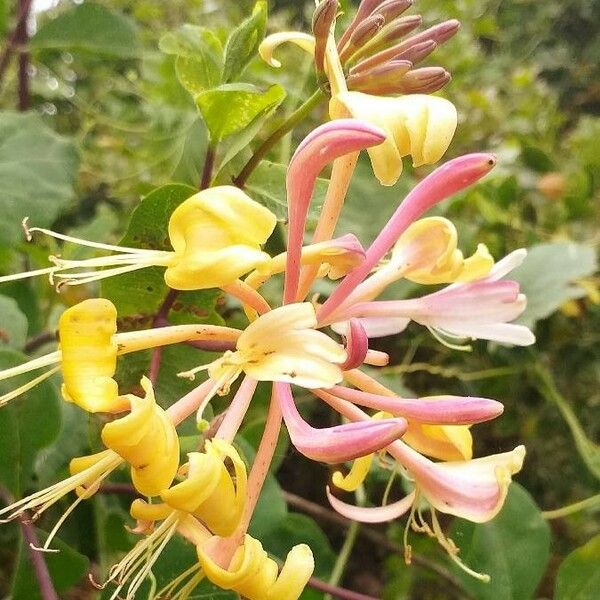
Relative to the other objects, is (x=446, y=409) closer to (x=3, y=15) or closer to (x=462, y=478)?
(x=462, y=478)

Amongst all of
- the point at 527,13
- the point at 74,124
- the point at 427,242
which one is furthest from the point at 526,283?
the point at 527,13

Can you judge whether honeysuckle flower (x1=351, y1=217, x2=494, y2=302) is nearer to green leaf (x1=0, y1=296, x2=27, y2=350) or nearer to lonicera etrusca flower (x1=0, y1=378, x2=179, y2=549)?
lonicera etrusca flower (x1=0, y1=378, x2=179, y2=549)

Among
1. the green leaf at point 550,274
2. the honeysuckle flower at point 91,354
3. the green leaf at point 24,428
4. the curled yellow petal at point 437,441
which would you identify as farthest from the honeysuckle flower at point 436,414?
the green leaf at point 550,274

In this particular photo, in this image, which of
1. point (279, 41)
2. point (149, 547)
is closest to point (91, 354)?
point (149, 547)

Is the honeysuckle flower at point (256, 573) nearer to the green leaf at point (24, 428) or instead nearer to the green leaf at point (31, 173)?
the green leaf at point (24, 428)

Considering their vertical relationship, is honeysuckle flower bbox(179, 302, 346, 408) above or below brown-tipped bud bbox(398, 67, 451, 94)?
below

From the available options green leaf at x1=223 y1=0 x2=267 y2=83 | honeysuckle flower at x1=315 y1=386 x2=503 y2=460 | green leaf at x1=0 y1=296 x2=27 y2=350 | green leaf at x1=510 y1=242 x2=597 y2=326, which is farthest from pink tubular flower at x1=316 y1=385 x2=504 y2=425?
green leaf at x1=510 y1=242 x2=597 y2=326

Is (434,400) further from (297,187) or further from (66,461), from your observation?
(66,461)
